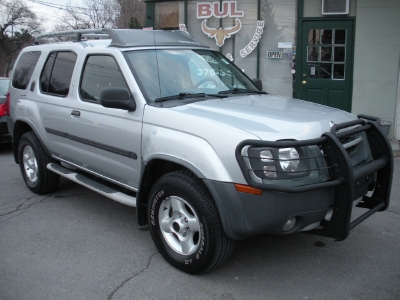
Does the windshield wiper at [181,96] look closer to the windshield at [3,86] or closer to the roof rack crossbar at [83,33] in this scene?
the roof rack crossbar at [83,33]

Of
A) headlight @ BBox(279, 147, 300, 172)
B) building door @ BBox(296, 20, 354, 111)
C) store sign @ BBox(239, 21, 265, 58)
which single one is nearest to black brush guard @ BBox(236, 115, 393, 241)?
headlight @ BBox(279, 147, 300, 172)

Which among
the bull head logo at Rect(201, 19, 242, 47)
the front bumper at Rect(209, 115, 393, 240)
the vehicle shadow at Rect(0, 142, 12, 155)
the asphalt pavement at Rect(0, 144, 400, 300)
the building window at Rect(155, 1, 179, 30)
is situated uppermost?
the building window at Rect(155, 1, 179, 30)

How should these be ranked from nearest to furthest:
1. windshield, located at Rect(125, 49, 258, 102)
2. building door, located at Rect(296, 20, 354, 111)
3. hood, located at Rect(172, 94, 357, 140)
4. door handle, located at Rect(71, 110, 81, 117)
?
hood, located at Rect(172, 94, 357, 140) < windshield, located at Rect(125, 49, 258, 102) < door handle, located at Rect(71, 110, 81, 117) < building door, located at Rect(296, 20, 354, 111)

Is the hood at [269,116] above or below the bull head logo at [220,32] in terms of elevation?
below

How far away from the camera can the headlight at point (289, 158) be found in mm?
3309

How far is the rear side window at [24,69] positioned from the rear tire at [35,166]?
27.9 inches

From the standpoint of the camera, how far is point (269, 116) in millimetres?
3713

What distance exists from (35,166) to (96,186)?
1.65 meters

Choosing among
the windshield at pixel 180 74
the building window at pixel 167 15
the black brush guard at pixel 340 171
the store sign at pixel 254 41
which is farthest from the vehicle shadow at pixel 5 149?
the black brush guard at pixel 340 171

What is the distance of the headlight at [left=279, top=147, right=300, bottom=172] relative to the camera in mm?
3309

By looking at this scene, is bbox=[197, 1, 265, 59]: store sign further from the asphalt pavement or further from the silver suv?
the asphalt pavement

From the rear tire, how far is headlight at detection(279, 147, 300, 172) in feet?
11.8

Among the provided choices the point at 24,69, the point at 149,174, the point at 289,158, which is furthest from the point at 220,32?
the point at 289,158

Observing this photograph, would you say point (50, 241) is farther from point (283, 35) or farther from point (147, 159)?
point (283, 35)
